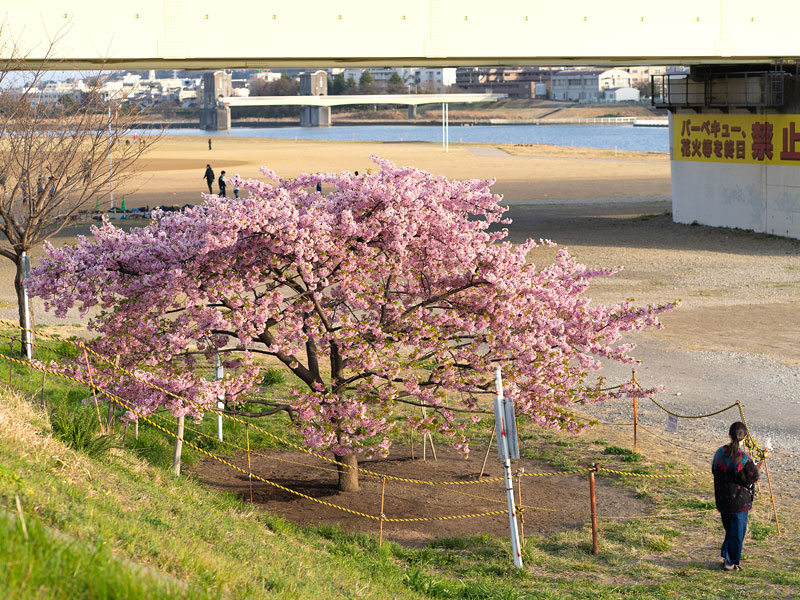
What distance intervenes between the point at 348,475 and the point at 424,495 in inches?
41.7

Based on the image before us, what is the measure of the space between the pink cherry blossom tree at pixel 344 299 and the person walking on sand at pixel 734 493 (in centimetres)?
225

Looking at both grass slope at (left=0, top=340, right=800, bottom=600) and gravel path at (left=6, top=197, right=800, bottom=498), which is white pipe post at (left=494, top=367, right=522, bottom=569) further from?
gravel path at (left=6, top=197, right=800, bottom=498)

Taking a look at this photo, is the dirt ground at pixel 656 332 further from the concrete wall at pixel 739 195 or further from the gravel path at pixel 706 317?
the concrete wall at pixel 739 195

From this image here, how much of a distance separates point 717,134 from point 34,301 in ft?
88.3

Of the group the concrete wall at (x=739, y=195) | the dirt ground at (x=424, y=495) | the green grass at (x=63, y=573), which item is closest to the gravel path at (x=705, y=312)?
the concrete wall at (x=739, y=195)

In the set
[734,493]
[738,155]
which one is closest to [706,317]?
[734,493]

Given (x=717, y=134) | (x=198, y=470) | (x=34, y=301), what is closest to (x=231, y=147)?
(x=717, y=134)

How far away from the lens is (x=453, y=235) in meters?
12.2

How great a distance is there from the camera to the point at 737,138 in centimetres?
3881

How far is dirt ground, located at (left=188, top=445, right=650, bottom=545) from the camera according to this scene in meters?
12.3

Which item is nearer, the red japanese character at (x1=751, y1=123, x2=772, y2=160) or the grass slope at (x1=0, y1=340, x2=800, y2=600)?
the grass slope at (x1=0, y1=340, x2=800, y2=600)

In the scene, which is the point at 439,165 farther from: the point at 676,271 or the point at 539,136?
the point at 539,136

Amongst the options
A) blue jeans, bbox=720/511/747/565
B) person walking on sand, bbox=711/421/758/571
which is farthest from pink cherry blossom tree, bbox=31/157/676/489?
blue jeans, bbox=720/511/747/565
